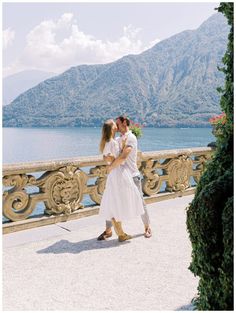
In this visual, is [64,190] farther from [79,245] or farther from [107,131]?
[107,131]

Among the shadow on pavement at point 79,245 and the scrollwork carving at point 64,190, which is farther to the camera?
the scrollwork carving at point 64,190

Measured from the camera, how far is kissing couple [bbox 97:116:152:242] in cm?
579

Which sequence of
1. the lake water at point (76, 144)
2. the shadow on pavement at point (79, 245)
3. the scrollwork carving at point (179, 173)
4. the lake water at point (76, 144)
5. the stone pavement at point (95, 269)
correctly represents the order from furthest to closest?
the lake water at point (76, 144) < the lake water at point (76, 144) < the scrollwork carving at point (179, 173) < the shadow on pavement at point (79, 245) < the stone pavement at point (95, 269)

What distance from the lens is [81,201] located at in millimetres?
7246

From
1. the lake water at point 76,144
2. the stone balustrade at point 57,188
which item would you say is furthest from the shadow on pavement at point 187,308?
the lake water at point 76,144

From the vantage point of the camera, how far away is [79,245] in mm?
5734

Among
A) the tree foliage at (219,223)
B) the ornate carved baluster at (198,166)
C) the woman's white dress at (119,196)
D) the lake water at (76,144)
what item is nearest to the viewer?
the tree foliage at (219,223)

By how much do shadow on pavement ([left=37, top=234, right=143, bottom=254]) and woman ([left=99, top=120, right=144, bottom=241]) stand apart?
0.17m

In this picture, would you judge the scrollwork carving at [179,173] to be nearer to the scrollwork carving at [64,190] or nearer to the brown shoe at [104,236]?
the scrollwork carving at [64,190]

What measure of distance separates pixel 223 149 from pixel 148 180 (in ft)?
18.2

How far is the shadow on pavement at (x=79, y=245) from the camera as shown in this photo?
5.52m

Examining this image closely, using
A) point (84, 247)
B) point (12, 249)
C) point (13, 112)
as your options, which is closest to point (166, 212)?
point (84, 247)

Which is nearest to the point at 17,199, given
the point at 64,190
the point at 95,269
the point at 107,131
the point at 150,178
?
the point at 64,190

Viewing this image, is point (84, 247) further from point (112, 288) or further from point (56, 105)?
point (56, 105)
